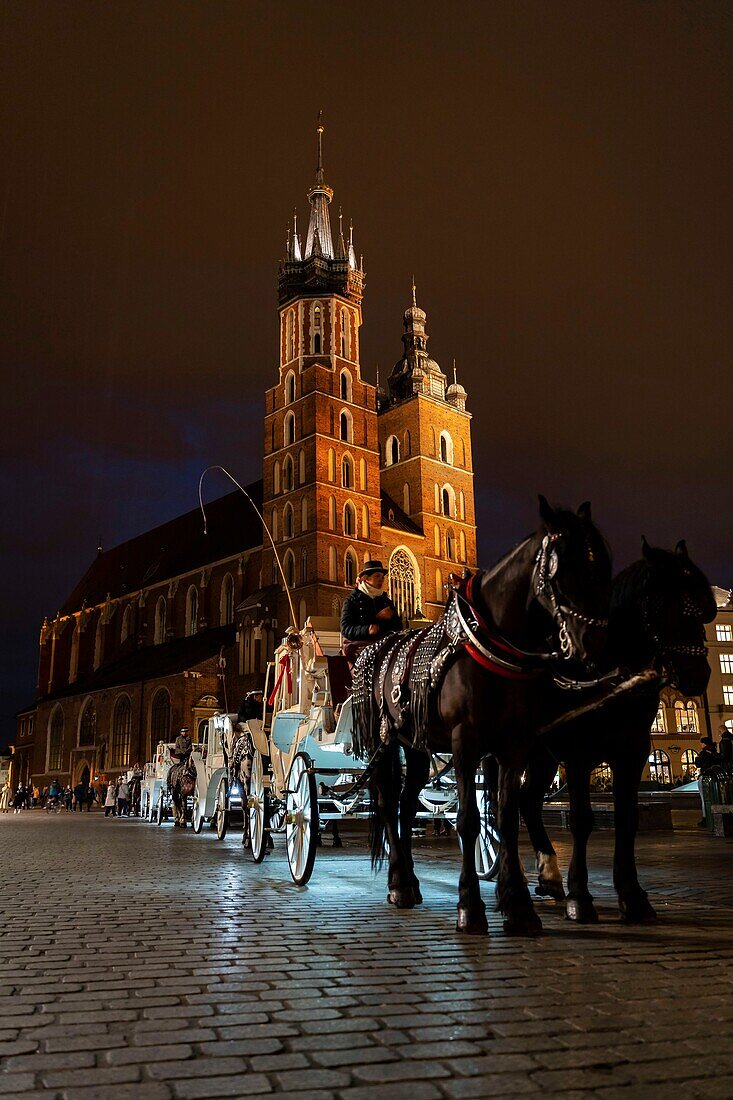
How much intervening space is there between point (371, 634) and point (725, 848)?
6.06m

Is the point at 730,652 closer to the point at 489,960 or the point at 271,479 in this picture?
the point at 271,479

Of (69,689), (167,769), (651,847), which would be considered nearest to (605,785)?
(167,769)

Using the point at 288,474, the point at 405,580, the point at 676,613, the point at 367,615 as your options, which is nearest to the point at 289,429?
the point at 288,474

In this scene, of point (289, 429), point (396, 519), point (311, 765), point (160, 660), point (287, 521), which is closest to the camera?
point (311, 765)

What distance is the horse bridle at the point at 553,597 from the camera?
427 centimetres

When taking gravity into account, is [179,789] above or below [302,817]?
above

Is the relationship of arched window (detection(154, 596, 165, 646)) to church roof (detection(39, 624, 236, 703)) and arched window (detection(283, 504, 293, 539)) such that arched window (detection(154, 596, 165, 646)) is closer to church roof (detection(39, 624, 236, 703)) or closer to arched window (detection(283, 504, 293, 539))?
church roof (detection(39, 624, 236, 703))

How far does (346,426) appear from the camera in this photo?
44.1m

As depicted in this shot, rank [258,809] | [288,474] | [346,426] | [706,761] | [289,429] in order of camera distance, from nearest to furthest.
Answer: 1. [258,809]
2. [706,761]
3. [288,474]
4. [346,426]
5. [289,429]

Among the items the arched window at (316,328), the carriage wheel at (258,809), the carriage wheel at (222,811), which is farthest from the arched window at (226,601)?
the carriage wheel at (258,809)

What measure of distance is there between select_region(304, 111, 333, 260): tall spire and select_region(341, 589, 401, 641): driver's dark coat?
4442cm

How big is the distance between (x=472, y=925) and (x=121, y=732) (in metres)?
45.1

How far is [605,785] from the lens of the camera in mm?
29672

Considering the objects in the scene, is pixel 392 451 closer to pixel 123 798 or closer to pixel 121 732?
pixel 121 732
